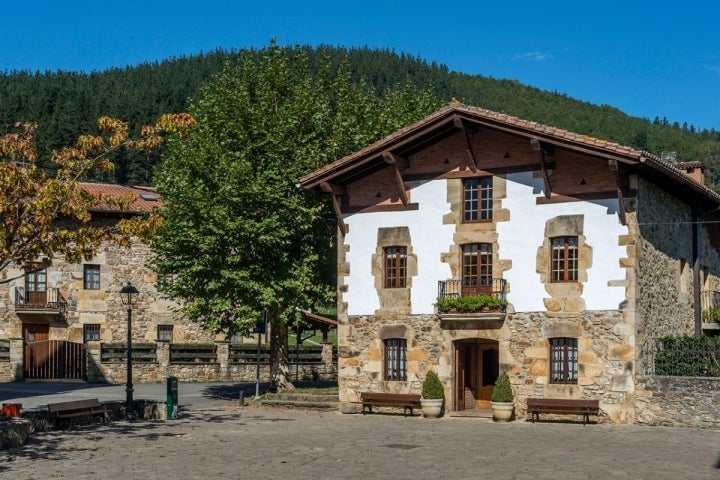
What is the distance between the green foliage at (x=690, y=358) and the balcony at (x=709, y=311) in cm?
515

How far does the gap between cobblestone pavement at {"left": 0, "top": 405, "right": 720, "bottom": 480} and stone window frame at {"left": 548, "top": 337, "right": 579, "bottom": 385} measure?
51.8 inches

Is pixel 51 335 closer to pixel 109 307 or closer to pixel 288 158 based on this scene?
pixel 109 307

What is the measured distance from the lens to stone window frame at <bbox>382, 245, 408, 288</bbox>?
95.0 feet

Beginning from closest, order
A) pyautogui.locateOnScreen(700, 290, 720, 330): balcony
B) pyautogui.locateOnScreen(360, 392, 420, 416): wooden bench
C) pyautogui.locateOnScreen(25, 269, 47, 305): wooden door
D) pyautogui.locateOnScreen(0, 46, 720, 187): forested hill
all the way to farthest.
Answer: pyautogui.locateOnScreen(360, 392, 420, 416): wooden bench
pyautogui.locateOnScreen(700, 290, 720, 330): balcony
pyautogui.locateOnScreen(25, 269, 47, 305): wooden door
pyautogui.locateOnScreen(0, 46, 720, 187): forested hill

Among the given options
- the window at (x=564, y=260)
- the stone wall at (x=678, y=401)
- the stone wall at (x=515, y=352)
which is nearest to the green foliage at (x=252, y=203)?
the stone wall at (x=515, y=352)

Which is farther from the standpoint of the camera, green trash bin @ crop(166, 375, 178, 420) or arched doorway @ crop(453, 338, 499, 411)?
arched doorway @ crop(453, 338, 499, 411)

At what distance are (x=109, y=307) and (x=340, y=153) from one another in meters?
19.0

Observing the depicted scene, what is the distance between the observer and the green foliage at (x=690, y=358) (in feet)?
82.7

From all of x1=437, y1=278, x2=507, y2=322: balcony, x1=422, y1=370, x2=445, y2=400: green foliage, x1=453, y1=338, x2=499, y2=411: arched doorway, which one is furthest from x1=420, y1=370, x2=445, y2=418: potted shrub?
x1=437, y1=278, x2=507, y2=322: balcony

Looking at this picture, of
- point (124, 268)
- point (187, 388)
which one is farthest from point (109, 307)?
point (187, 388)

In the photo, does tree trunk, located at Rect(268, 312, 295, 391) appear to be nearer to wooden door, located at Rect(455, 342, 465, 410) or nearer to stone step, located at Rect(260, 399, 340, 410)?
stone step, located at Rect(260, 399, 340, 410)

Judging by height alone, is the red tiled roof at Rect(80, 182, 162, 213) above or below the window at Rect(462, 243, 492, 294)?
above

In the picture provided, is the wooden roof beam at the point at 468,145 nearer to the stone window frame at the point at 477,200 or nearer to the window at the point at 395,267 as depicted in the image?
the stone window frame at the point at 477,200

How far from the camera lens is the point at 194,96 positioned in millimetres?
114688
